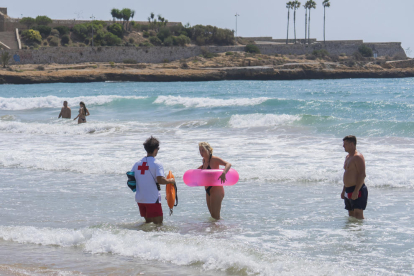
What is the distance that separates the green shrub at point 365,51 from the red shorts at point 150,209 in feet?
287

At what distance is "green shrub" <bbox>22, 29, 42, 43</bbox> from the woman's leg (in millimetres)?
79878

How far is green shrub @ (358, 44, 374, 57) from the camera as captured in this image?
8738cm

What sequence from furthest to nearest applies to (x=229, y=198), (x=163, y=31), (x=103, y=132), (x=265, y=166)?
(x=163, y=31) → (x=103, y=132) → (x=265, y=166) → (x=229, y=198)

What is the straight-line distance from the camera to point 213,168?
19.1ft

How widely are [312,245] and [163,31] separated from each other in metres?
87.6

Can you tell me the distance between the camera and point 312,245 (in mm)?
5148

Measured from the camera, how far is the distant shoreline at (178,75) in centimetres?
5709

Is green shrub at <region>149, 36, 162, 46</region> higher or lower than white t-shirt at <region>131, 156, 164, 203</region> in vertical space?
higher

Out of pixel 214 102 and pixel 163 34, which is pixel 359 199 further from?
pixel 163 34

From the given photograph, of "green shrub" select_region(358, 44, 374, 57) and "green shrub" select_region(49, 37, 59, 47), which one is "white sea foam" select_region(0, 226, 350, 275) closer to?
"green shrub" select_region(49, 37, 59, 47)

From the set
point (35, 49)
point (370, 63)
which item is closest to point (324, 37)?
point (370, 63)

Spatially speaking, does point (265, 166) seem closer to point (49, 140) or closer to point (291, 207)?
point (291, 207)

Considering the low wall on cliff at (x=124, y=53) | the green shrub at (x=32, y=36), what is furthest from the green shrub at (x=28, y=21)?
the low wall on cliff at (x=124, y=53)

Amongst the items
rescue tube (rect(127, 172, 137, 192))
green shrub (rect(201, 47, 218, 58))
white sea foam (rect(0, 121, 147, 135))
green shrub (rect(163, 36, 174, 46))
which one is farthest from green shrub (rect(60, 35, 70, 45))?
rescue tube (rect(127, 172, 137, 192))
